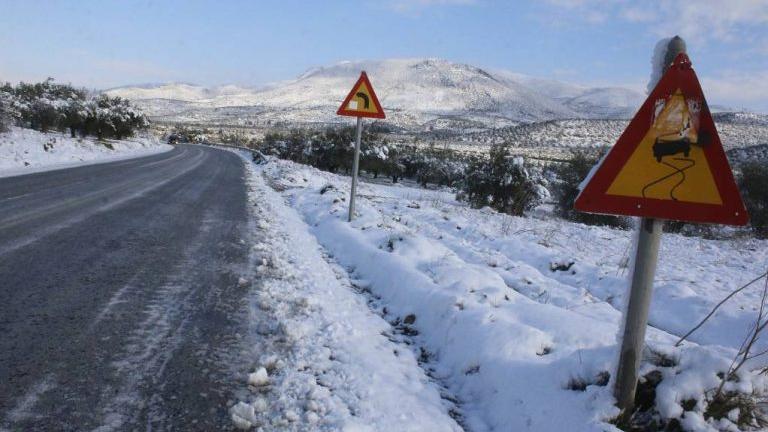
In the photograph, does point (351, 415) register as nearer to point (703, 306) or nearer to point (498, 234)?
point (703, 306)

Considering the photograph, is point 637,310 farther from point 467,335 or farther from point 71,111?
point 71,111

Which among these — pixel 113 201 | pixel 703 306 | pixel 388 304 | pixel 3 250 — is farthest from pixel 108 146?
pixel 703 306

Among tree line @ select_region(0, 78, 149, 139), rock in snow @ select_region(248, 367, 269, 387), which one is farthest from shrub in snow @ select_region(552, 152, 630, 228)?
tree line @ select_region(0, 78, 149, 139)

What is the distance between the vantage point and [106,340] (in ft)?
12.1

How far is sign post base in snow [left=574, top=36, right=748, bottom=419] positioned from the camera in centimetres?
237

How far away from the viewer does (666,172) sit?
2.40 meters

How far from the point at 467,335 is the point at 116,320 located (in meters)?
3.10

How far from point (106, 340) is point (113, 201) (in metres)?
8.51

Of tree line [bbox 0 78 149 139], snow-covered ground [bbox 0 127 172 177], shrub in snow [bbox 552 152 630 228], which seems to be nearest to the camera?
snow-covered ground [bbox 0 127 172 177]

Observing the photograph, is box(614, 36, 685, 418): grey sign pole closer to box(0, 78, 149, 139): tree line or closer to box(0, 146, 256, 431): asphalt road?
box(0, 146, 256, 431): asphalt road

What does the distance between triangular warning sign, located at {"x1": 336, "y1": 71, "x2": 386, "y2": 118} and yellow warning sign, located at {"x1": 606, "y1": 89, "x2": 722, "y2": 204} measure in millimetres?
7314

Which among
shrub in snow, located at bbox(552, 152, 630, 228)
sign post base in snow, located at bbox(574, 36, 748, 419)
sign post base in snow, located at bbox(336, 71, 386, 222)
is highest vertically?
sign post base in snow, located at bbox(336, 71, 386, 222)

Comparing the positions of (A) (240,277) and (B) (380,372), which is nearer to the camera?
(B) (380,372)

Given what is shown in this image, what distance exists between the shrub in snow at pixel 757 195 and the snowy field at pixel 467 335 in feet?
69.7
